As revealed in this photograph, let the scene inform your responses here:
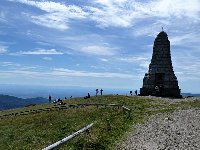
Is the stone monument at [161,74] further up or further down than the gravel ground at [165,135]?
further up

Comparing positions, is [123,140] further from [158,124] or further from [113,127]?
[158,124]

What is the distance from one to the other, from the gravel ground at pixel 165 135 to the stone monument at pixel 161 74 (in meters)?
45.6

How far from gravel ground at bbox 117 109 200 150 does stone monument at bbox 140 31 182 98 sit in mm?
45563

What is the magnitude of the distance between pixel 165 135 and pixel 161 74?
58.1 metres

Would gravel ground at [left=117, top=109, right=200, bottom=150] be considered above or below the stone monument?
below

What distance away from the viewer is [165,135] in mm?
26281

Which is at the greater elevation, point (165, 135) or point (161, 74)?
point (161, 74)

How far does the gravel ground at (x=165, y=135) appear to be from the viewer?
22.2m

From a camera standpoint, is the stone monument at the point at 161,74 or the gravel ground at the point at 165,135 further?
the stone monument at the point at 161,74

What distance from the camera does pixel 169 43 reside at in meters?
85.3

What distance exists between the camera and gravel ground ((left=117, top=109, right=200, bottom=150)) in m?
22.2

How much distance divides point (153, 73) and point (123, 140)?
60184 mm

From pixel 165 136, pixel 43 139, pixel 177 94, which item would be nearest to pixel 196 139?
pixel 165 136

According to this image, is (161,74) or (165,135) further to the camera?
(161,74)
